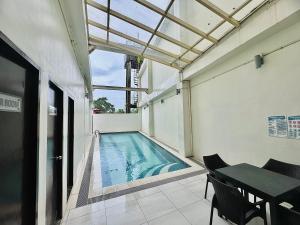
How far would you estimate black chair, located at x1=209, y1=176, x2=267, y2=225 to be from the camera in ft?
5.01

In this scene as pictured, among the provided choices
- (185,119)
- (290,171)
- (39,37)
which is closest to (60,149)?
(39,37)

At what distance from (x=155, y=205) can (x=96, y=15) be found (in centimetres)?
383

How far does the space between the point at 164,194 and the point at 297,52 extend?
10.8ft

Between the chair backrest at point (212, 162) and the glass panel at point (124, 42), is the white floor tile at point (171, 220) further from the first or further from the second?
the glass panel at point (124, 42)

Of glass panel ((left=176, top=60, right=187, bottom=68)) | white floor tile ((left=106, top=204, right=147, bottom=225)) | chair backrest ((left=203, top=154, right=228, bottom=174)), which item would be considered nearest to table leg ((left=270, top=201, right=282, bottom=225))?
chair backrest ((left=203, top=154, right=228, bottom=174))

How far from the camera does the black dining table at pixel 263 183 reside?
4.69ft

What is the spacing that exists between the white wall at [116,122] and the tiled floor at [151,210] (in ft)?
40.3

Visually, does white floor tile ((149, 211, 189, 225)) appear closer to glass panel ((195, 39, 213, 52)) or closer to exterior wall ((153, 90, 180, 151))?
glass panel ((195, 39, 213, 52))

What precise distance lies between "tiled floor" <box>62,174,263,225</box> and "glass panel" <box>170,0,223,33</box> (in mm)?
4050

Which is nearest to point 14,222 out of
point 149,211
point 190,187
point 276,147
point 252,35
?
point 149,211

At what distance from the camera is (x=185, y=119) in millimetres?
5480

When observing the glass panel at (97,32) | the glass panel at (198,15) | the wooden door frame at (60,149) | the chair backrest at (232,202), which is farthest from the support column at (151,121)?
the chair backrest at (232,202)

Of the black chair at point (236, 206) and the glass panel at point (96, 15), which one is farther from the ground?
the glass panel at point (96, 15)

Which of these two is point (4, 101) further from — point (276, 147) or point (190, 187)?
point (276, 147)
